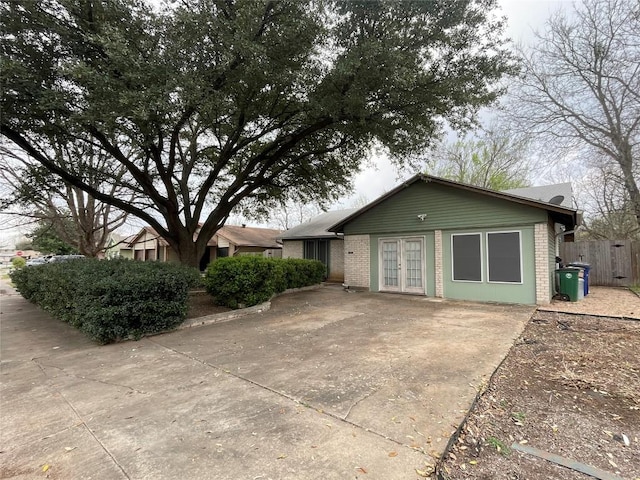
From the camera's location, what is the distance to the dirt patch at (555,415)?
2270 mm

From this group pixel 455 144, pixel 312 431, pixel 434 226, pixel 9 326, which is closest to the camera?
pixel 312 431

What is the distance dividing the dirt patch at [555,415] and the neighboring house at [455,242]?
3.86 metres

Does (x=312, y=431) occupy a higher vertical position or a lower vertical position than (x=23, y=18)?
lower

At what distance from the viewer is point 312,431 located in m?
2.67

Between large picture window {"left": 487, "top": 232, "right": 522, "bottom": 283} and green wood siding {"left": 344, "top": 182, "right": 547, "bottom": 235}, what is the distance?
15.0 inches

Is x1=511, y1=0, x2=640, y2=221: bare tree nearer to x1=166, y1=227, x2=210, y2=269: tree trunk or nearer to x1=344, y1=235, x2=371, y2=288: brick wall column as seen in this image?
x1=344, y1=235, x2=371, y2=288: brick wall column

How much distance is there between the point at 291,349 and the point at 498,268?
707 cm

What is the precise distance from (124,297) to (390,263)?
8.44 metres

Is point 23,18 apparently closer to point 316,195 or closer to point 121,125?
point 121,125

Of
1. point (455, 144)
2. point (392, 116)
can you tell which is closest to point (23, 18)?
point (392, 116)

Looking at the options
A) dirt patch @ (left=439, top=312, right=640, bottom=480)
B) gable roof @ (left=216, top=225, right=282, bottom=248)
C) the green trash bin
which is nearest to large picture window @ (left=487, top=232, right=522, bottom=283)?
the green trash bin

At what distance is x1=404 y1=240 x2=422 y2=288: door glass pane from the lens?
10.7m

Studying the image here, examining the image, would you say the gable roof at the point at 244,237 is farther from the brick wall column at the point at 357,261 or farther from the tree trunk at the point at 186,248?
the tree trunk at the point at 186,248

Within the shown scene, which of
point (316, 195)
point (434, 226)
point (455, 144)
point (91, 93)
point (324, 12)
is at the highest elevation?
point (455, 144)
